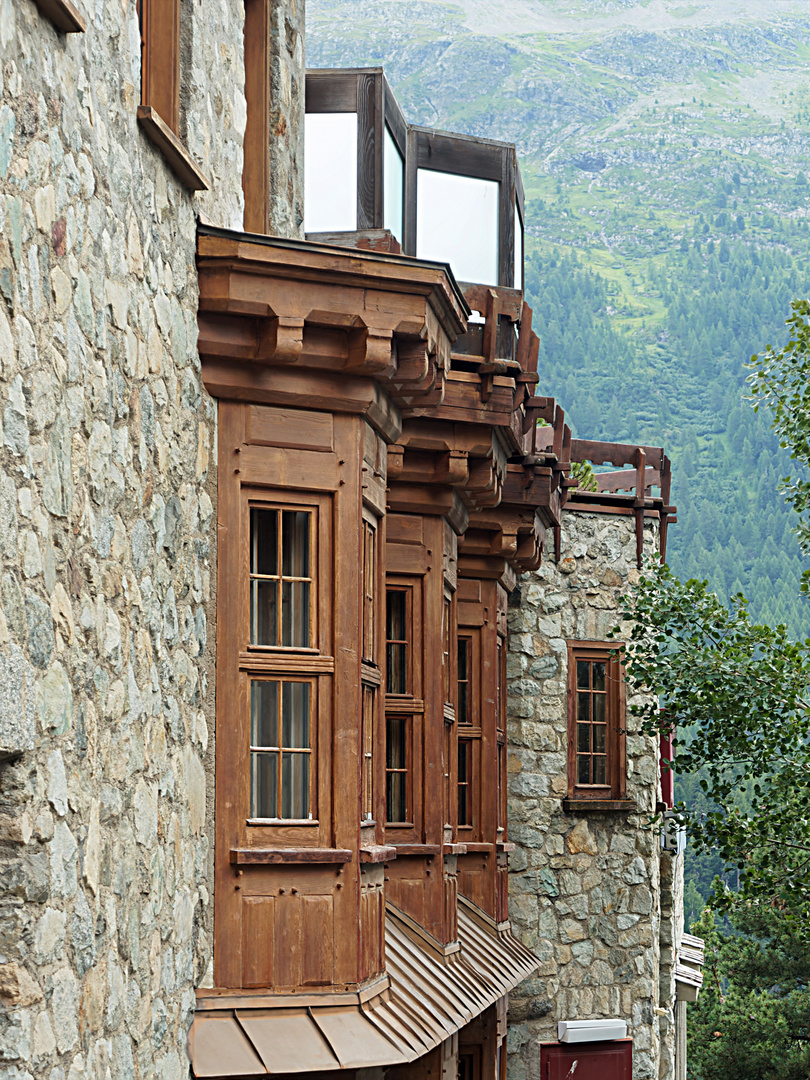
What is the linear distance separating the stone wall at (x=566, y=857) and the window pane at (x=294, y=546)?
29.6ft

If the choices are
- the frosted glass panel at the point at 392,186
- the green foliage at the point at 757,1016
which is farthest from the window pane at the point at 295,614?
the green foliage at the point at 757,1016

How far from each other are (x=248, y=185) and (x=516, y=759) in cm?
893

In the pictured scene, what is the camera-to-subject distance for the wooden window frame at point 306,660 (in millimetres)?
7074

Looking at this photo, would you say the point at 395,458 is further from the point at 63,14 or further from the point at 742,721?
the point at 742,721

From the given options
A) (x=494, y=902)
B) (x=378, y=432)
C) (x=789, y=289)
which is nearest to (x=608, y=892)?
(x=494, y=902)

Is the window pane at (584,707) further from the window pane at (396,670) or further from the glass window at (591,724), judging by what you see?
the window pane at (396,670)

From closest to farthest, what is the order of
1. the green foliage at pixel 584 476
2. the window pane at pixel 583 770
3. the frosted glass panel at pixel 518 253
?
the frosted glass panel at pixel 518 253 < the window pane at pixel 583 770 < the green foliage at pixel 584 476

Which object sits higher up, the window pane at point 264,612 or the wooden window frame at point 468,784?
the window pane at point 264,612

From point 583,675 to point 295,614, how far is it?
964cm

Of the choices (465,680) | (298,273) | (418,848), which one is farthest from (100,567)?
(465,680)

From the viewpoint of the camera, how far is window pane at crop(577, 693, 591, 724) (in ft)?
54.1

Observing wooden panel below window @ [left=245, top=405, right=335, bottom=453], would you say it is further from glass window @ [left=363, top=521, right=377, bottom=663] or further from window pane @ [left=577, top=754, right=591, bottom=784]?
window pane @ [left=577, top=754, right=591, bottom=784]

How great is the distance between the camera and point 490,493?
1095cm

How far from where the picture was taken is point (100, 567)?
5387 millimetres
